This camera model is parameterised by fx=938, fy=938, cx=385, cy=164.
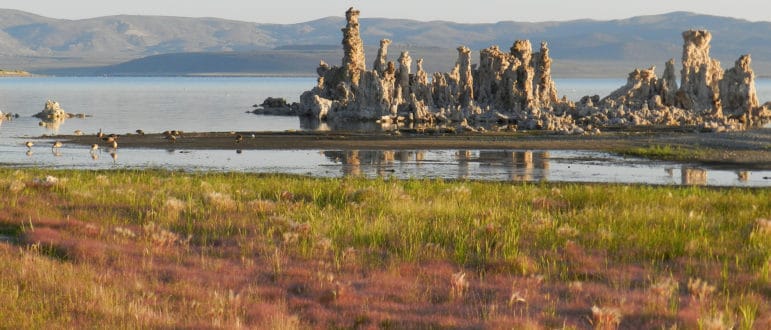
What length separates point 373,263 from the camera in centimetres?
1190

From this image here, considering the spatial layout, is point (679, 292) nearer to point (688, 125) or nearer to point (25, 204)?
point (25, 204)

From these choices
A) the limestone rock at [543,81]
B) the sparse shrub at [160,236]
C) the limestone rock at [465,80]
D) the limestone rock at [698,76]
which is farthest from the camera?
the limestone rock at [465,80]

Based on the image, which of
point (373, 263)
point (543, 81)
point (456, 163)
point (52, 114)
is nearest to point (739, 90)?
point (543, 81)

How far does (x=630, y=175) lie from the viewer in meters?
43.5

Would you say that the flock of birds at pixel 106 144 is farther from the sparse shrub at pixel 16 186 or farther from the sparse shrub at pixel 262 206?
the sparse shrub at pixel 262 206

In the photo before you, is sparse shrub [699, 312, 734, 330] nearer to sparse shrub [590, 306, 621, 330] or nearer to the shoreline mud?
sparse shrub [590, 306, 621, 330]

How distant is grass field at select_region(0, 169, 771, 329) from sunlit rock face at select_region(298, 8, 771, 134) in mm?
77236

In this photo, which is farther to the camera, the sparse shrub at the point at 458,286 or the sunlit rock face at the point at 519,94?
the sunlit rock face at the point at 519,94

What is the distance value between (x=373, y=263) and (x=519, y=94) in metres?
91.5

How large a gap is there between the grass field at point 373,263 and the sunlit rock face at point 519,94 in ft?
253

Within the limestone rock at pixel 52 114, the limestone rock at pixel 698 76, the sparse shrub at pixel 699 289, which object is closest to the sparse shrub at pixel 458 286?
the sparse shrub at pixel 699 289

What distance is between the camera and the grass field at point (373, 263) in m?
9.40

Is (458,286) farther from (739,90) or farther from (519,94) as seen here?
(739,90)

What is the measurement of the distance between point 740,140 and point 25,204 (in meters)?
53.4
